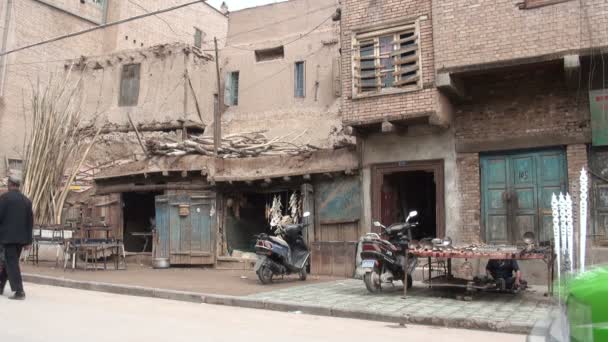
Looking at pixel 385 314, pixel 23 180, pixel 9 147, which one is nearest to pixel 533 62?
pixel 385 314

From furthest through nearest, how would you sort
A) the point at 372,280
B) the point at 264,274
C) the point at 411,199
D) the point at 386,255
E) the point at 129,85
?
the point at 129,85
the point at 411,199
the point at 264,274
the point at 372,280
the point at 386,255

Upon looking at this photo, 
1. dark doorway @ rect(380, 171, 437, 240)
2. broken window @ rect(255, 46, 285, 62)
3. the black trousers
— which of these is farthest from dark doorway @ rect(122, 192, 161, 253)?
the black trousers

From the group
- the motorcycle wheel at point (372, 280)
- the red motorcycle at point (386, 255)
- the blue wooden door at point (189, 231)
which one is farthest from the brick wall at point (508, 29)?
the blue wooden door at point (189, 231)

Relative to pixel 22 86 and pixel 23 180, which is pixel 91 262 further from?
pixel 22 86

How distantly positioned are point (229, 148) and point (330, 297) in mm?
8667

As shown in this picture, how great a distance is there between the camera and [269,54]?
2233 centimetres

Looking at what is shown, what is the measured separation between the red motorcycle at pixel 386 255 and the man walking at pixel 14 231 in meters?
5.79

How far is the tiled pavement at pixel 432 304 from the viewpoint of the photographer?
7438 mm

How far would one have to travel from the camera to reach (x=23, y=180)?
16281mm

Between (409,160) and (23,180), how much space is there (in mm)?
11640

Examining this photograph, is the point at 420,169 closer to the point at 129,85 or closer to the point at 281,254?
the point at 281,254

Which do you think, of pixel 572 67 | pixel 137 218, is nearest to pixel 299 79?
pixel 137 218

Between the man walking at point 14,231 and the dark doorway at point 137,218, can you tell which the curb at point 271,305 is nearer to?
the man walking at point 14,231

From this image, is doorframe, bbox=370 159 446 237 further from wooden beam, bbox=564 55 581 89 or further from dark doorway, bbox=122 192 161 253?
dark doorway, bbox=122 192 161 253
